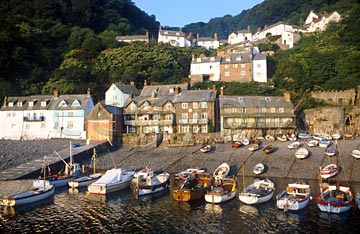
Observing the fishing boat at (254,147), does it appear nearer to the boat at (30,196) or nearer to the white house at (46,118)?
the boat at (30,196)

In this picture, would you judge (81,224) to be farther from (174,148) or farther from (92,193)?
(174,148)

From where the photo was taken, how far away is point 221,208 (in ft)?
96.3

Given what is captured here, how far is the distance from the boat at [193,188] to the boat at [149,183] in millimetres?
2677

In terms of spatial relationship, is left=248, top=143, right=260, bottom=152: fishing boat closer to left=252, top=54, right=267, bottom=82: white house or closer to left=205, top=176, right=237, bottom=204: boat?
left=205, top=176, right=237, bottom=204: boat

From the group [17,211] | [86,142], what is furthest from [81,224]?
[86,142]

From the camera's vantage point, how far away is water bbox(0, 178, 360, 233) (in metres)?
24.1

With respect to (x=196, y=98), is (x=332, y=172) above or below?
below

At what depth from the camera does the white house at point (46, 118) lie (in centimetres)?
6372

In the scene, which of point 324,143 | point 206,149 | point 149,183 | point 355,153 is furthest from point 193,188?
point 324,143

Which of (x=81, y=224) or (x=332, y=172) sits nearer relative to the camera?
(x=81, y=224)

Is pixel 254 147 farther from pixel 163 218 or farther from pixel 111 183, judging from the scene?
pixel 163 218

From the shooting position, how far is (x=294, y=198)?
2891cm

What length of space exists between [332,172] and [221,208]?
15.3 meters

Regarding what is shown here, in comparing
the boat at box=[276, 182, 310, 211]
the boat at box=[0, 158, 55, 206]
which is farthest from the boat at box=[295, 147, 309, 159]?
the boat at box=[0, 158, 55, 206]
